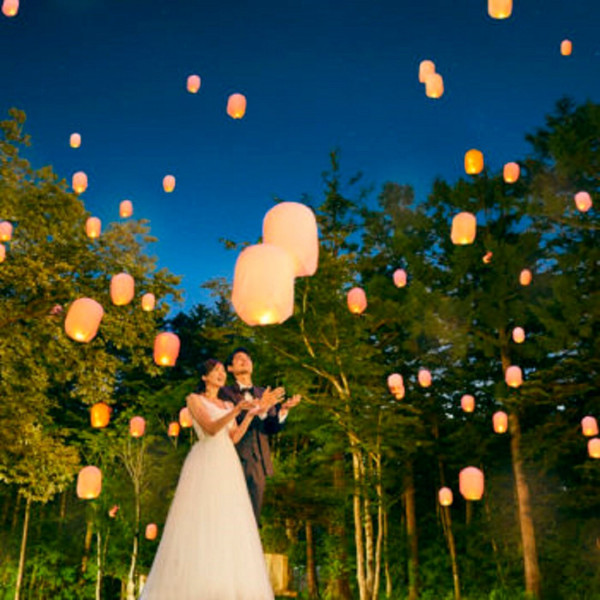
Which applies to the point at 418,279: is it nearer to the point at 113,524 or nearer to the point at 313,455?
the point at 313,455

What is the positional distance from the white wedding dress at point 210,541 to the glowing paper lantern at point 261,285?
733 millimetres

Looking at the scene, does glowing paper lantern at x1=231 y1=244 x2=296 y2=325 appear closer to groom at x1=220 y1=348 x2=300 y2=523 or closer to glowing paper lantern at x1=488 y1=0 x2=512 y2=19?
groom at x1=220 y1=348 x2=300 y2=523

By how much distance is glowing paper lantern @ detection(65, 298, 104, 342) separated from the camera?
24.3ft

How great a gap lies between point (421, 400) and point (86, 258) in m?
10.1

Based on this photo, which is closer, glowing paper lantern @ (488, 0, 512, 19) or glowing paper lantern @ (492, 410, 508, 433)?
glowing paper lantern @ (488, 0, 512, 19)

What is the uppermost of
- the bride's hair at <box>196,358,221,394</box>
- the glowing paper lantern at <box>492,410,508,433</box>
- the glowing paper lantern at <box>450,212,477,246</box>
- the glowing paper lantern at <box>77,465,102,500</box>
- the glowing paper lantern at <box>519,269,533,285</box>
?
the glowing paper lantern at <box>519,269,533,285</box>

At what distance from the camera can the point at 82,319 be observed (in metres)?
7.45

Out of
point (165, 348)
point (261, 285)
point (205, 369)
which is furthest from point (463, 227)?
point (205, 369)

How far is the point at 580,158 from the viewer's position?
13.8 meters

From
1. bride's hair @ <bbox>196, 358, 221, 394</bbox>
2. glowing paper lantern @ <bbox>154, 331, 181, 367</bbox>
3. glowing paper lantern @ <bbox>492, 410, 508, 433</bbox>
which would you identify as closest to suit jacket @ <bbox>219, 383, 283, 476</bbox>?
bride's hair @ <bbox>196, 358, 221, 394</bbox>

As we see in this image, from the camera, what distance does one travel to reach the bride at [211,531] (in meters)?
3.41

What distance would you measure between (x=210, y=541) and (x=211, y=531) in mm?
53

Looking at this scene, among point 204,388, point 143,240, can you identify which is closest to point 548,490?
point 143,240

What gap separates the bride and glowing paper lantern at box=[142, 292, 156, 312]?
23.2 ft
